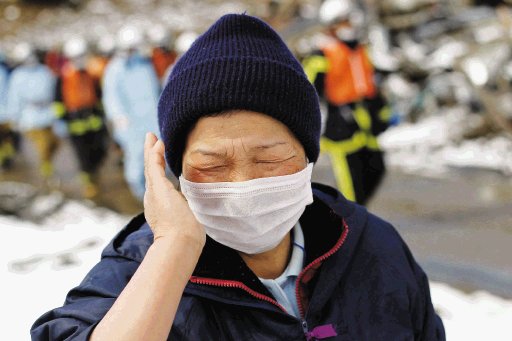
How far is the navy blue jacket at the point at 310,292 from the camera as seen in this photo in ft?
3.61

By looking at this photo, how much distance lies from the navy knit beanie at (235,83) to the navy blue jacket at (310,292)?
0.79 feet

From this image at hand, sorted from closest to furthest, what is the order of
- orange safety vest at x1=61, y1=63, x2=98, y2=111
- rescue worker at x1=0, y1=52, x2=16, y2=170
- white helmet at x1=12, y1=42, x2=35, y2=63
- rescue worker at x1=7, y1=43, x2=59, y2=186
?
rescue worker at x1=7, y1=43, x2=59, y2=186 < orange safety vest at x1=61, y1=63, x2=98, y2=111 < white helmet at x1=12, y1=42, x2=35, y2=63 < rescue worker at x1=0, y1=52, x2=16, y2=170

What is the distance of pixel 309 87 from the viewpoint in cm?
139

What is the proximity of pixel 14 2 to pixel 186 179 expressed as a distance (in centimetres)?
2638

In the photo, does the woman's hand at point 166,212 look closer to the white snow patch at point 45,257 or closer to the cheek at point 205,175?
the cheek at point 205,175

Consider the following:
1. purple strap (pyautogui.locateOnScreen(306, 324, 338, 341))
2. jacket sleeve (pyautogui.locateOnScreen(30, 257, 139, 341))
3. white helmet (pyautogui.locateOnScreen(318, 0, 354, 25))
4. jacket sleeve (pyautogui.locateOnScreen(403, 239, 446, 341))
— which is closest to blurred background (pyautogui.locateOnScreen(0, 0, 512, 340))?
white helmet (pyautogui.locateOnScreen(318, 0, 354, 25))

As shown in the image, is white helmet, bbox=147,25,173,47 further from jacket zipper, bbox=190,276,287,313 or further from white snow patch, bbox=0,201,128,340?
jacket zipper, bbox=190,276,287,313

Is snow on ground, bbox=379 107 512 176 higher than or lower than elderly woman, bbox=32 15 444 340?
lower

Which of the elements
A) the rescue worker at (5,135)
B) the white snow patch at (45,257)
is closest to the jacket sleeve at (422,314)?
the white snow patch at (45,257)

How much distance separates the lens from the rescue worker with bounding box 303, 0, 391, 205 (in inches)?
164

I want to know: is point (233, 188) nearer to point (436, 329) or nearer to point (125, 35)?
point (436, 329)

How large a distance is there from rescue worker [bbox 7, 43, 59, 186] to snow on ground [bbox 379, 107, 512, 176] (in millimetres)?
4690

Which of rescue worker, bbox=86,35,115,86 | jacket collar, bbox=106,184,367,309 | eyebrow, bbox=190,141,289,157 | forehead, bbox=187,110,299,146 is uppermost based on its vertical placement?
forehead, bbox=187,110,299,146

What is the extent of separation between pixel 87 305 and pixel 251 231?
1.42 feet
